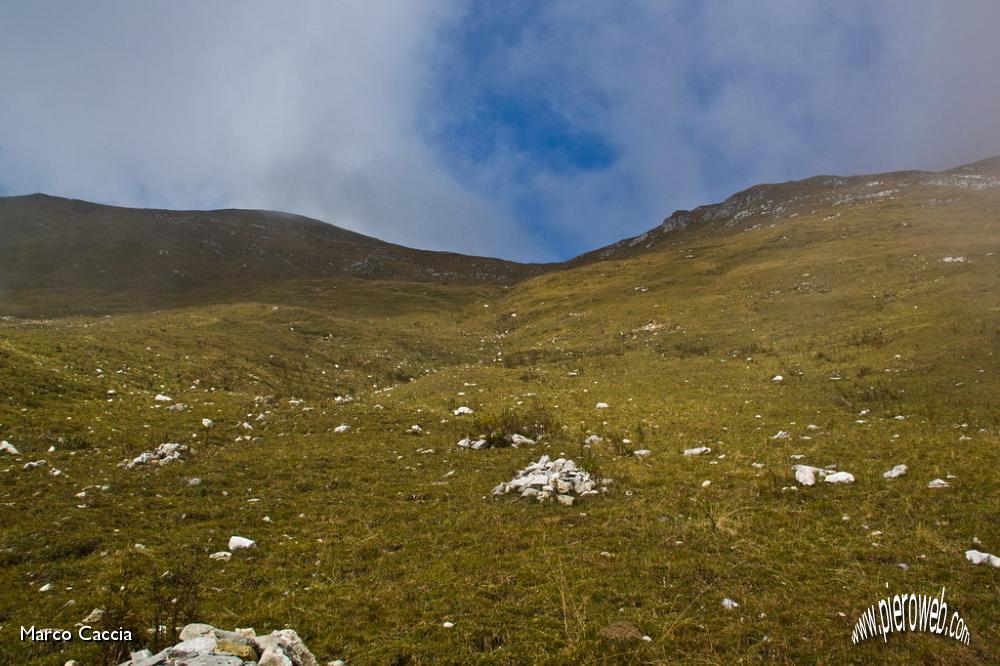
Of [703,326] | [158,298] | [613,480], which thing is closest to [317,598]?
[613,480]

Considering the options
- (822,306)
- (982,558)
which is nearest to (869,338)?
(822,306)

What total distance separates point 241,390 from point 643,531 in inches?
1120

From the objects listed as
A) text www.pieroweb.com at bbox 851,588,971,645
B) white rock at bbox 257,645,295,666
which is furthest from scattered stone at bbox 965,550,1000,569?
white rock at bbox 257,645,295,666

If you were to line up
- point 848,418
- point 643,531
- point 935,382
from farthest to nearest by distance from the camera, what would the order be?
1. point 935,382
2. point 848,418
3. point 643,531

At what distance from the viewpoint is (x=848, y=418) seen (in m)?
21.7

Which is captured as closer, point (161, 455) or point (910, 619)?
point (910, 619)

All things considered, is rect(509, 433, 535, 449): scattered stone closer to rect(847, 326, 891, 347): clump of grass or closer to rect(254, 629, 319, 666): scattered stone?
rect(254, 629, 319, 666): scattered stone

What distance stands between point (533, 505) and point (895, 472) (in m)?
10.3

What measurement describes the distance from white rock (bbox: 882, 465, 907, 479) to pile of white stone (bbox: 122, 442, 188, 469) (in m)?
22.8

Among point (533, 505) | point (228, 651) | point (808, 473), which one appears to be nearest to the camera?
point (228, 651)

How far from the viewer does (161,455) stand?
60.6ft

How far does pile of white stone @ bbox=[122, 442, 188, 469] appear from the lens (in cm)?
1763

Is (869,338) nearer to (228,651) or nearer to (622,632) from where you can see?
(622,632)

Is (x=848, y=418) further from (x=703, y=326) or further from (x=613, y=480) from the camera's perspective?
(x=703, y=326)
